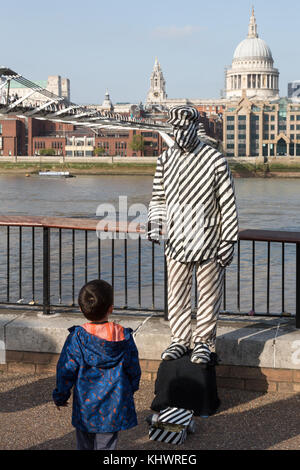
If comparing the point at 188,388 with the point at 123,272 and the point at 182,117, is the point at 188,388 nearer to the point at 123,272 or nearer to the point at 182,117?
the point at 182,117

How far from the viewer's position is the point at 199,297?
4.17 m

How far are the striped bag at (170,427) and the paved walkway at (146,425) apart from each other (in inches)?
1.4

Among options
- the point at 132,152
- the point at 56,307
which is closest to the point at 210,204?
the point at 56,307

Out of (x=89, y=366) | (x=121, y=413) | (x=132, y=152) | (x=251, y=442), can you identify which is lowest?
(x=251, y=442)

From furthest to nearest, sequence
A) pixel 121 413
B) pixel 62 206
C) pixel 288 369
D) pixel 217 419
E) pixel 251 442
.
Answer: pixel 62 206 < pixel 288 369 < pixel 217 419 < pixel 251 442 < pixel 121 413

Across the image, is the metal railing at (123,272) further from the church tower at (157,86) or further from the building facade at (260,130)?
the church tower at (157,86)

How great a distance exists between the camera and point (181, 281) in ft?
13.6

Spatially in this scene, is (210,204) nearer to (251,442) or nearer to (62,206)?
(251,442)

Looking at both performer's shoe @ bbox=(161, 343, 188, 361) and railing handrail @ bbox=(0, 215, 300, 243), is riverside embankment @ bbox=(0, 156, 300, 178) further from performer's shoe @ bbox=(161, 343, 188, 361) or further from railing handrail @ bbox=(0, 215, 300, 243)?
performer's shoe @ bbox=(161, 343, 188, 361)

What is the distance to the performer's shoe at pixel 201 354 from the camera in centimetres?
412

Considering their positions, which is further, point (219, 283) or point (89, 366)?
point (219, 283)

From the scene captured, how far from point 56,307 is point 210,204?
6.51 feet

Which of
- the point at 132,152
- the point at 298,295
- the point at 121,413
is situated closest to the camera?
the point at 121,413

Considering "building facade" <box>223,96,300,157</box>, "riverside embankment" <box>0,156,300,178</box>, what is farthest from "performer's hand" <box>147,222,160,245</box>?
"building facade" <box>223,96,300,157</box>
